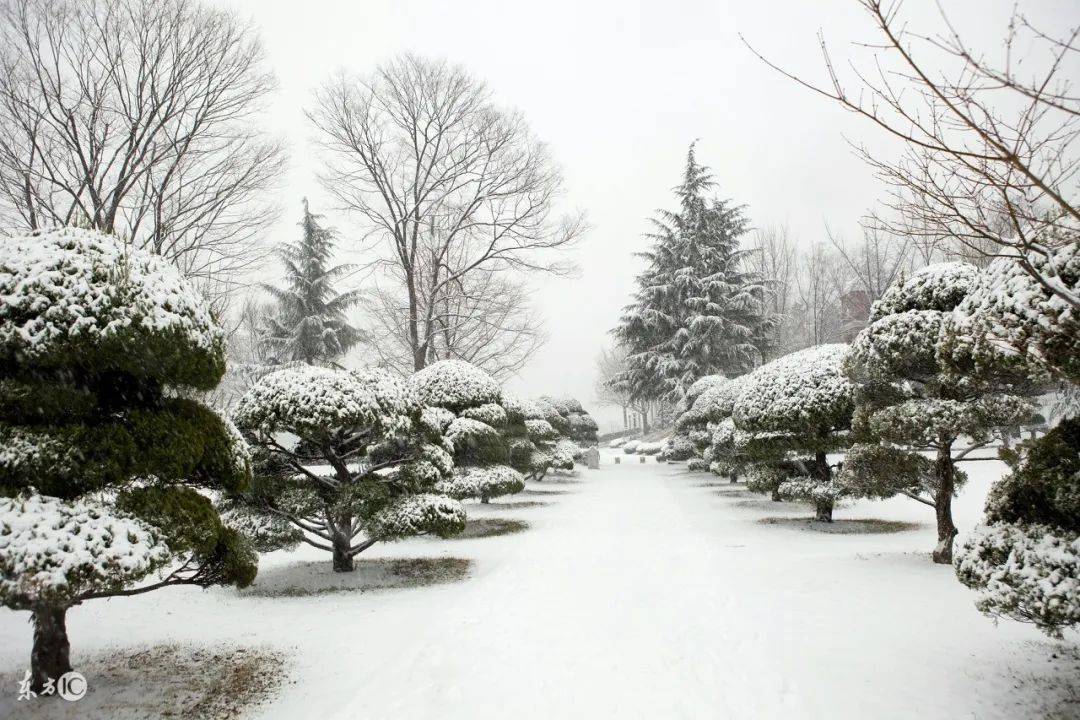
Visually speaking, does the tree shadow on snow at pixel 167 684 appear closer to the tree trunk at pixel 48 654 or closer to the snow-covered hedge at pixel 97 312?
the tree trunk at pixel 48 654

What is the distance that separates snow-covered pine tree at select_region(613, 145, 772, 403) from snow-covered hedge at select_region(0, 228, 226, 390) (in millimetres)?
21595

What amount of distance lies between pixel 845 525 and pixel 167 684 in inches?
355

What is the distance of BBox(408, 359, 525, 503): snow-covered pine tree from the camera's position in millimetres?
9930

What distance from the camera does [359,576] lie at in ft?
21.7

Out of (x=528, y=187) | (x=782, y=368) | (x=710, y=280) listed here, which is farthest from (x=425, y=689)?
Result: (x=710, y=280)

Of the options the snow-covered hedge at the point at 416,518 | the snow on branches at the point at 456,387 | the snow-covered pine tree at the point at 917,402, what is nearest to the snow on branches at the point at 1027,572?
the snow-covered pine tree at the point at 917,402

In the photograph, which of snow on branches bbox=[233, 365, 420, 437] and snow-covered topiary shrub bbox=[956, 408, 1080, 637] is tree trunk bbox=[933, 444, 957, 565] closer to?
snow-covered topiary shrub bbox=[956, 408, 1080, 637]

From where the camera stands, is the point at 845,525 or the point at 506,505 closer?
the point at 845,525

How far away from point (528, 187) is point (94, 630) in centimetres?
1467

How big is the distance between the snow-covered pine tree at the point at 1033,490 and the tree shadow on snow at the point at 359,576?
4836mm

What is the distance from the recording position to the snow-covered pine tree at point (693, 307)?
24.2 metres

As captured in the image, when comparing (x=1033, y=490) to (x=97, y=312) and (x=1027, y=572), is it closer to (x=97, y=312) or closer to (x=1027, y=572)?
(x=1027, y=572)

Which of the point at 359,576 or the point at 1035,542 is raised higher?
the point at 1035,542

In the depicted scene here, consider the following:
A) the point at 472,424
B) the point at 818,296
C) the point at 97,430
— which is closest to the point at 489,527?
the point at 472,424
